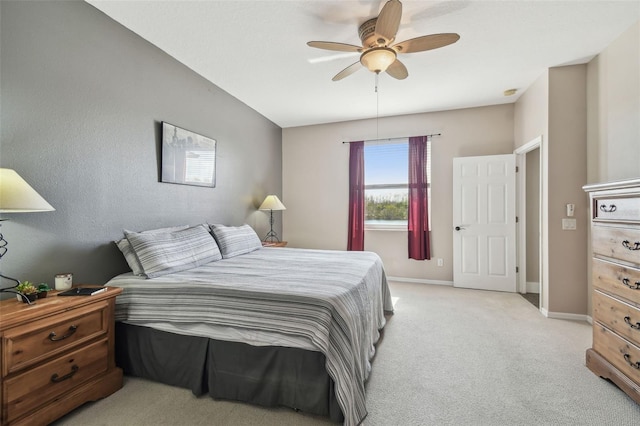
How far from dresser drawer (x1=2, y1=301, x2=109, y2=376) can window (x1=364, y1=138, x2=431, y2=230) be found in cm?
390

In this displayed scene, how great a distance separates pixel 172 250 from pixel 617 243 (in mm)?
3247

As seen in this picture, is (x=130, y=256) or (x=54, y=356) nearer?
(x=54, y=356)

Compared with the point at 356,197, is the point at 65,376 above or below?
below

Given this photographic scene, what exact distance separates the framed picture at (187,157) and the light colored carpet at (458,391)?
1896 millimetres

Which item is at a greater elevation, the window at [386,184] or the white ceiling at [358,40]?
the white ceiling at [358,40]

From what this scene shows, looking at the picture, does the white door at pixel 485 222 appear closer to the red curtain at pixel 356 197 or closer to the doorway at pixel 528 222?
the doorway at pixel 528 222

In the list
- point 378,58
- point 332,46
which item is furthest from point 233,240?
point 378,58

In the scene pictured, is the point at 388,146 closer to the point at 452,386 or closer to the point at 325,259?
the point at 325,259

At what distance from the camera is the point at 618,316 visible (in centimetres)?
182

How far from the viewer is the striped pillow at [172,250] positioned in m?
2.16

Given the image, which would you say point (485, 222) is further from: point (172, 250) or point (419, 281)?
point (172, 250)

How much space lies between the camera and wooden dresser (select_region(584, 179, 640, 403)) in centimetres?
169

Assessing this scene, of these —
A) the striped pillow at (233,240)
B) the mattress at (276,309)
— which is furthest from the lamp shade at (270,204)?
the mattress at (276,309)

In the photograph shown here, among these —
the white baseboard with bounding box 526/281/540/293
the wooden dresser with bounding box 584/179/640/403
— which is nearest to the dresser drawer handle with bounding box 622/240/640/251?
the wooden dresser with bounding box 584/179/640/403
